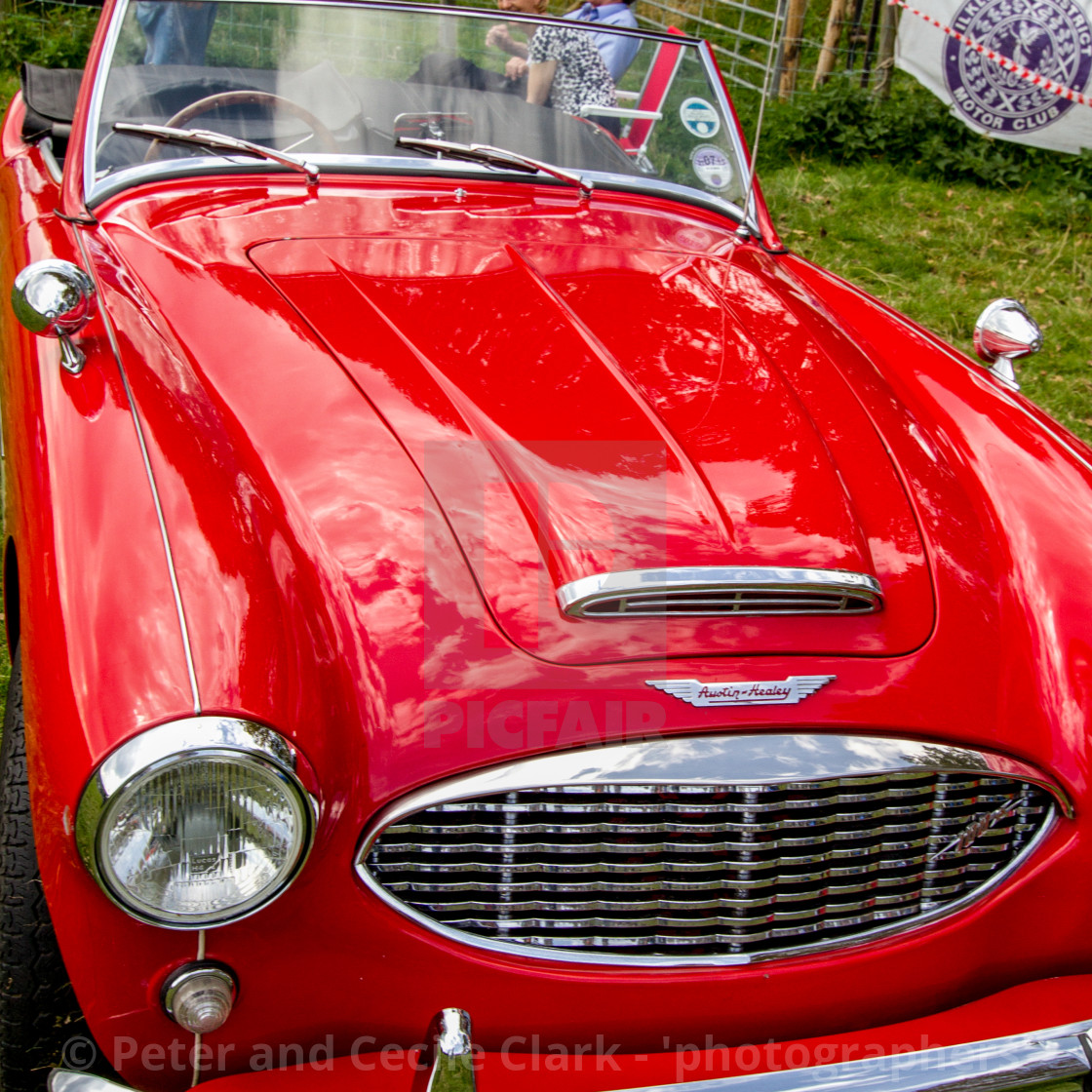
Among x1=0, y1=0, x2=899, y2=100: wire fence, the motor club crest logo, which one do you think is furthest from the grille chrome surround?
x1=0, y1=0, x2=899, y2=100: wire fence

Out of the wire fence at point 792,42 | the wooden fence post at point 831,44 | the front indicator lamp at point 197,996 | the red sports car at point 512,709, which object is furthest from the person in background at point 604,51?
the wooden fence post at point 831,44

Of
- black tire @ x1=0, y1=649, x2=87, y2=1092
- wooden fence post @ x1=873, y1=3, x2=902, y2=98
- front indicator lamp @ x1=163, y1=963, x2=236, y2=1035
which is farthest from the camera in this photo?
wooden fence post @ x1=873, y1=3, x2=902, y2=98

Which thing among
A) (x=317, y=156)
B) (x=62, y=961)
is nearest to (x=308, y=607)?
(x=62, y=961)

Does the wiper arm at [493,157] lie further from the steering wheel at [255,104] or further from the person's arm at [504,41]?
the person's arm at [504,41]

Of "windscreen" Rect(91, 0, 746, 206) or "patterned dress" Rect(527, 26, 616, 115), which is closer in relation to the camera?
"windscreen" Rect(91, 0, 746, 206)

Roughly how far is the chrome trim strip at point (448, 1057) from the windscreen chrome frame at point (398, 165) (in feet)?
6.60

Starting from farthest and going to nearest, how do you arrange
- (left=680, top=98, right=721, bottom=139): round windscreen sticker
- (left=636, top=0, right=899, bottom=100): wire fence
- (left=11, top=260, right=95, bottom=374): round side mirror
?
(left=636, top=0, right=899, bottom=100): wire fence < (left=680, top=98, right=721, bottom=139): round windscreen sticker < (left=11, top=260, right=95, bottom=374): round side mirror

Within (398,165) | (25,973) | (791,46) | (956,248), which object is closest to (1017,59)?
(956,248)

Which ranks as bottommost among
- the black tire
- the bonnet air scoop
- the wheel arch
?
the black tire

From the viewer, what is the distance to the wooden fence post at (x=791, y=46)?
7.56 metres

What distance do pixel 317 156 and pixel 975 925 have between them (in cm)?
220

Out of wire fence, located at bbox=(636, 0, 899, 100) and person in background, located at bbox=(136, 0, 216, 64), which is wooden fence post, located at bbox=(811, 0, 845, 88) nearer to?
wire fence, located at bbox=(636, 0, 899, 100)

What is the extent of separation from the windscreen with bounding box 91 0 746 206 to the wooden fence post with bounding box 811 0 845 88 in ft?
16.6

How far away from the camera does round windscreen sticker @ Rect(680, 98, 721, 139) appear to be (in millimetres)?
3184
